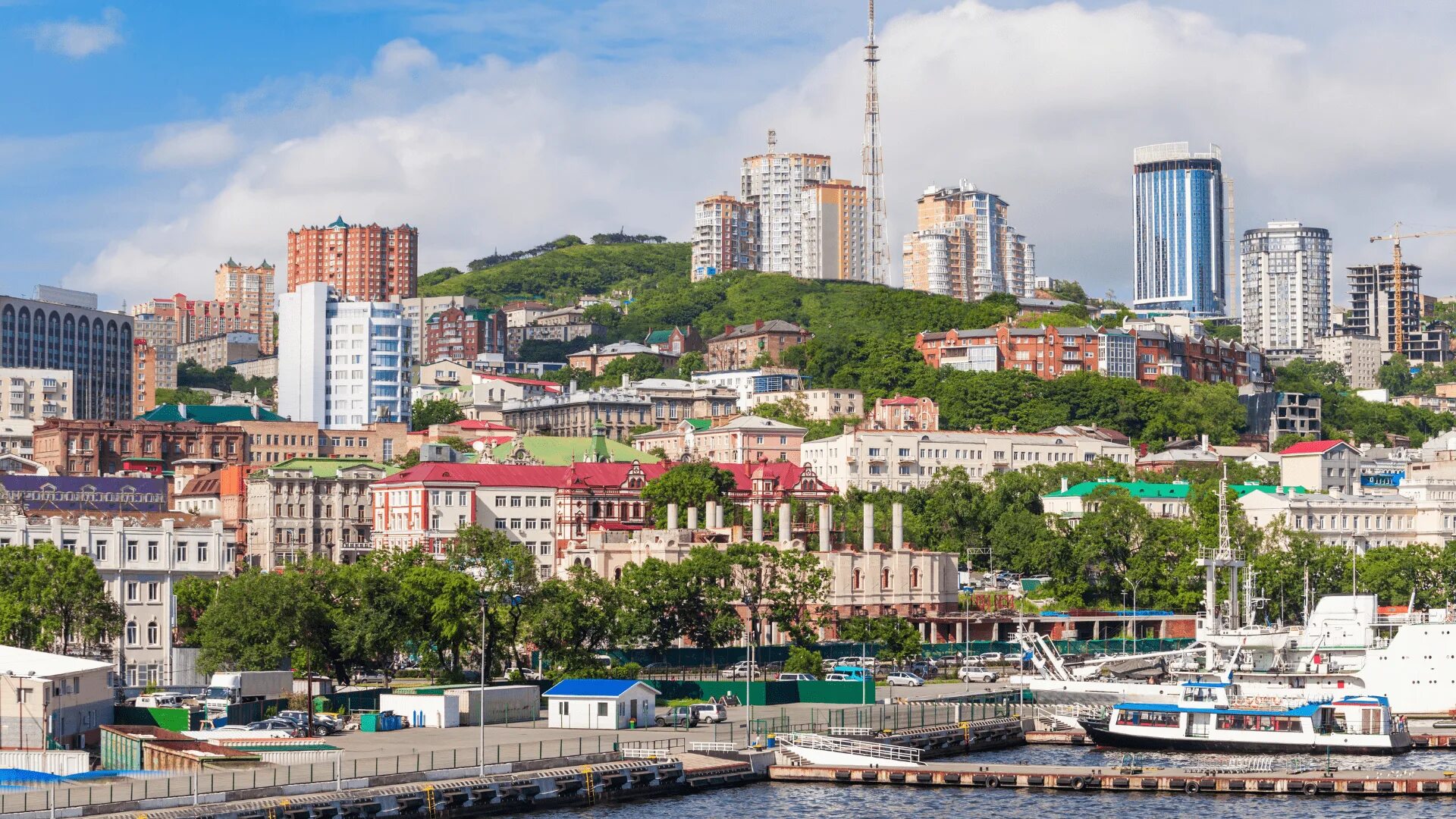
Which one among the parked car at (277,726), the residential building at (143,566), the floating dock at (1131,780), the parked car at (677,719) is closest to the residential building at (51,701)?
the parked car at (277,726)

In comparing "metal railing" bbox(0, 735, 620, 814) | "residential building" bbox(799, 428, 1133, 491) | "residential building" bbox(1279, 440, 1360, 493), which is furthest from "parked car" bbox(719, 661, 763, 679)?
"residential building" bbox(1279, 440, 1360, 493)

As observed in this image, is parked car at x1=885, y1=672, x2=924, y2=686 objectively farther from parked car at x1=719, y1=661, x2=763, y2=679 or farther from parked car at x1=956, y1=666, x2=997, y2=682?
parked car at x1=719, y1=661, x2=763, y2=679

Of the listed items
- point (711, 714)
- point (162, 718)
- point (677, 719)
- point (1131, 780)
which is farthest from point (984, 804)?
point (162, 718)

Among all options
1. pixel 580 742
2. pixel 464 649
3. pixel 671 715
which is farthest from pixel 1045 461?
pixel 580 742

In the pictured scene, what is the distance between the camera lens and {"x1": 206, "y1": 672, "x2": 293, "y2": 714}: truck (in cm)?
9100

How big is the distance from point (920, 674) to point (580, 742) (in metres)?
46.5

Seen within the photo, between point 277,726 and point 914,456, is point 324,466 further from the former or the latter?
point 277,726

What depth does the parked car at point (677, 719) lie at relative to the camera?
301 ft

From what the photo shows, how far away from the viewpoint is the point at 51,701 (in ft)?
261

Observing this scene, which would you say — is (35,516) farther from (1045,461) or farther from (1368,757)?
(1045,461)

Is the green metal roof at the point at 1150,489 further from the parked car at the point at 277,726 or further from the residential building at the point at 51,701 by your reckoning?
the residential building at the point at 51,701

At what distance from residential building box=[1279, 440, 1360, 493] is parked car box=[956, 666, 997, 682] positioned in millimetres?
73050

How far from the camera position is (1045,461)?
650 ft

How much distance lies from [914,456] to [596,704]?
10169 cm
